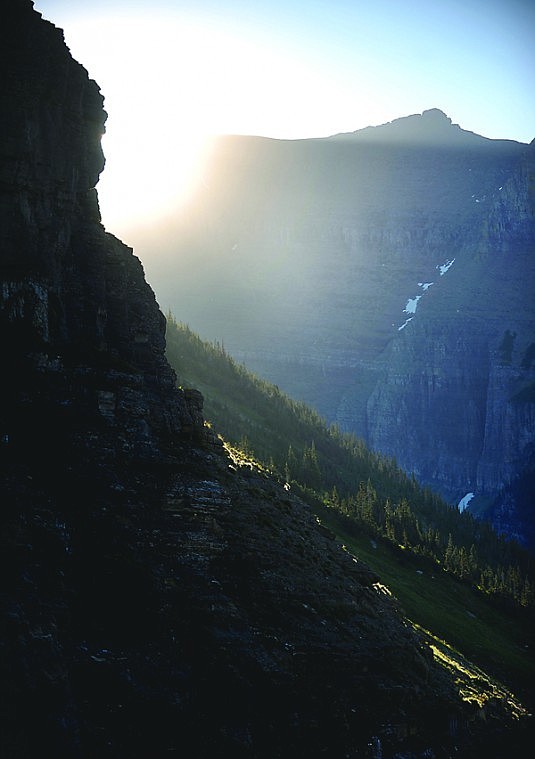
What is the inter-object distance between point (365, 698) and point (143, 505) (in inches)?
581

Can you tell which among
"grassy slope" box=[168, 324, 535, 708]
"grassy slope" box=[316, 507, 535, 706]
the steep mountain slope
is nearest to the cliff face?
the steep mountain slope

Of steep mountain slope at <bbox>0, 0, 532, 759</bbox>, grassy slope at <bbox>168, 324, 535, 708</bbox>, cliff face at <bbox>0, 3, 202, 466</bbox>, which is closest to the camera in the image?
steep mountain slope at <bbox>0, 0, 532, 759</bbox>

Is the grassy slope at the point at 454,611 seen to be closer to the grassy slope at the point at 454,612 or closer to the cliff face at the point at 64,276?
the grassy slope at the point at 454,612

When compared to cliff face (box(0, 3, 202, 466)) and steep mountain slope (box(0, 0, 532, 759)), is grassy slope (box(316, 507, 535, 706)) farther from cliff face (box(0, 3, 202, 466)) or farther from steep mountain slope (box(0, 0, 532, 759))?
cliff face (box(0, 3, 202, 466))

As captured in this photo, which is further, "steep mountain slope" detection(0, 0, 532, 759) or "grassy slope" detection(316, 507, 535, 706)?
"grassy slope" detection(316, 507, 535, 706)

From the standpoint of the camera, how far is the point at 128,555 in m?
42.2

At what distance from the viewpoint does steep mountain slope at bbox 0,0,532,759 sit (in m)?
38.0

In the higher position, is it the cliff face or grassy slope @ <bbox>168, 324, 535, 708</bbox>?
the cliff face

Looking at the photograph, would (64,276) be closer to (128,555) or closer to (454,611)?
(128,555)

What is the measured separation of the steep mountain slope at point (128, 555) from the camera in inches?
1495

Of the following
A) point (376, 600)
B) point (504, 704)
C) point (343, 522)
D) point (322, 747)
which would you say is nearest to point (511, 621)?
point (343, 522)

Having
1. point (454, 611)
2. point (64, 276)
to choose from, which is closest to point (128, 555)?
point (64, 276)

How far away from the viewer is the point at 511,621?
479 ft

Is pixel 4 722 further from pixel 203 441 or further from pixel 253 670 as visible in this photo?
pixel 203 441
